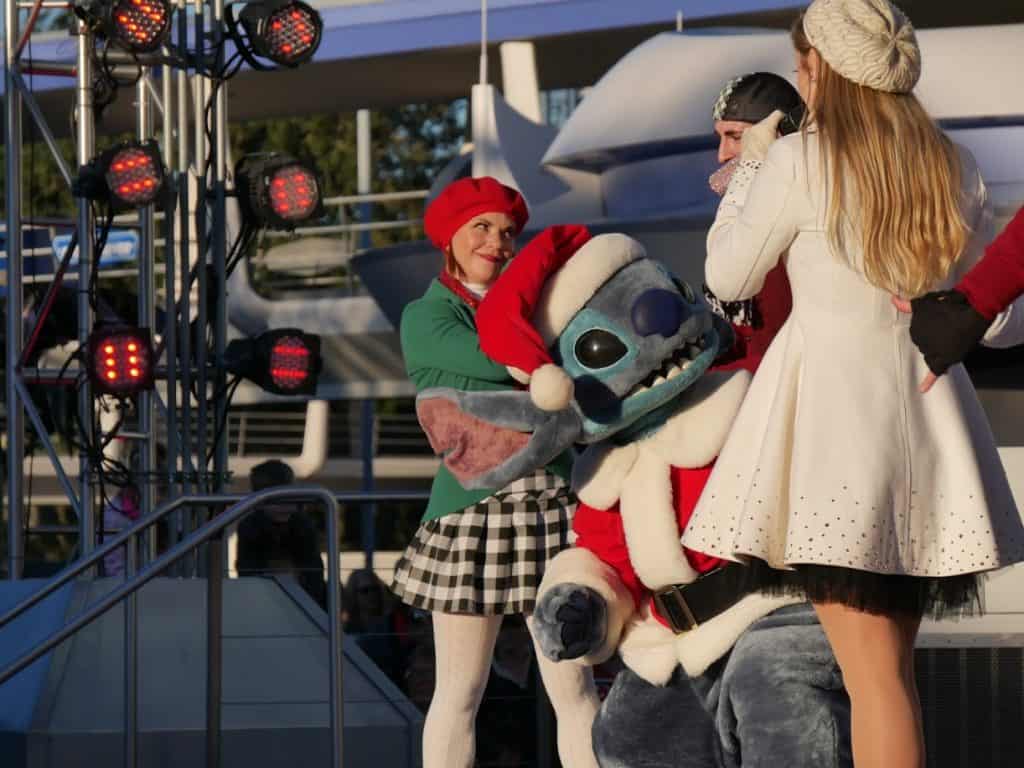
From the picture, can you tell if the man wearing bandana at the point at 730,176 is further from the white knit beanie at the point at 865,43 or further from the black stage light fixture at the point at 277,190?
the black stage light fixture at the point at 277,190

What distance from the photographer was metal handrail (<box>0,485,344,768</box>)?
16.5ft

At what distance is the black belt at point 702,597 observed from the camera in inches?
144

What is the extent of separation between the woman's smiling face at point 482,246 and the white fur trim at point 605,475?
1.00m

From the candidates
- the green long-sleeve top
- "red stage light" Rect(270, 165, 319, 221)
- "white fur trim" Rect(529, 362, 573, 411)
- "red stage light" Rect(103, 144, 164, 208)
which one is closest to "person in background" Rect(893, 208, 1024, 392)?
"white fur trim" Rect(529, 362, 573, 411)

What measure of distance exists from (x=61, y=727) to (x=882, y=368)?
397 centimetres

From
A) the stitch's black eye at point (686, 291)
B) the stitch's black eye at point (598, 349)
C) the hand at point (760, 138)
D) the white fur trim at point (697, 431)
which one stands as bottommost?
the white fur trim at point (697, 431)

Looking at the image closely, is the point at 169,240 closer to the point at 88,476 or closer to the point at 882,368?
the point at 88,476

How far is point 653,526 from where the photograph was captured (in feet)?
12.3

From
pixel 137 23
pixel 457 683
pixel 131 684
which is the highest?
pixel 137 23

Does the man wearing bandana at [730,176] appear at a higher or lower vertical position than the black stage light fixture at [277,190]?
lower

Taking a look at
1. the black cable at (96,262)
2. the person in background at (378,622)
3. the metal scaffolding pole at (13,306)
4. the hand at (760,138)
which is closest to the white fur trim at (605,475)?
the hand at (760,138)

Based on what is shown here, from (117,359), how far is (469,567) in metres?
4.76

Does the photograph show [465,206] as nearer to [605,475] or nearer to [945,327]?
[605,475]

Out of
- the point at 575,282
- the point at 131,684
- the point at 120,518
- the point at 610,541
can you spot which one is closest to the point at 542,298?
the point at 575,282
